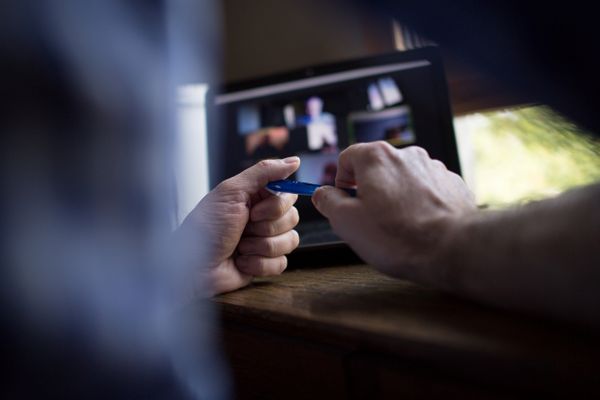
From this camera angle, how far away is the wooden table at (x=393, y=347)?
180 millimetres

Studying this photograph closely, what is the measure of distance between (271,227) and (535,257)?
11.9 inches

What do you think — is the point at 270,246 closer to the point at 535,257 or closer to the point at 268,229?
the point at 268,229

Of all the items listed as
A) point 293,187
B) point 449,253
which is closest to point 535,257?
point 449,253

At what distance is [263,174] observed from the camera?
0.44 metres

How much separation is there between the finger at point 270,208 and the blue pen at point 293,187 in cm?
1

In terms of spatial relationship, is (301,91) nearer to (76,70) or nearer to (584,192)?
(76,70)

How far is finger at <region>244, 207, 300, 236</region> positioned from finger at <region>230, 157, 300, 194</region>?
0.05 meters

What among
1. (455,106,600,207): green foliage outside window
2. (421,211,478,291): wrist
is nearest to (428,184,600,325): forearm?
(421,211,478,291): wrist

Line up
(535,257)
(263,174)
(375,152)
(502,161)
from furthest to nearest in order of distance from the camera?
Result: (502,161) → (263,174) → (375,152) → (535,257)

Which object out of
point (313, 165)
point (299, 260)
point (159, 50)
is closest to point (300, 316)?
point (299, 260)

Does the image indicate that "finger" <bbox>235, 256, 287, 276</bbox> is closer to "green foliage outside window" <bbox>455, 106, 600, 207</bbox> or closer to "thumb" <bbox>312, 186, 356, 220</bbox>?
"thumb" <bbox>312, 186, 356, 220</bbox>

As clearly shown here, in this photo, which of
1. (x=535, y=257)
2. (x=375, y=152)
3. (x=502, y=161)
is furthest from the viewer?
(x=502, y=161)

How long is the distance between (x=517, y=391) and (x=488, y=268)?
3.0 inches

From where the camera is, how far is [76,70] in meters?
0.64
